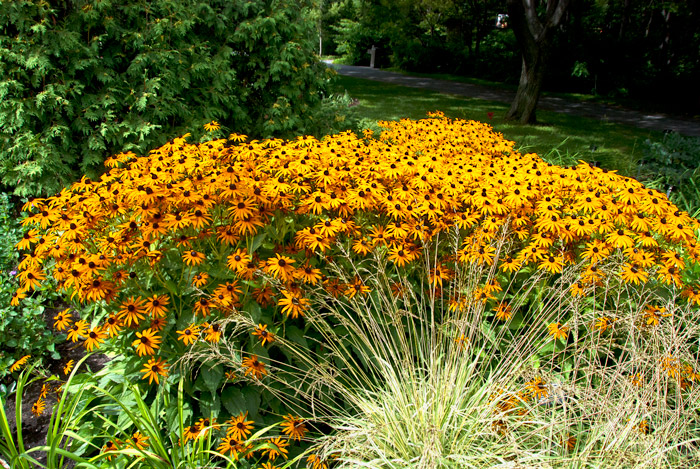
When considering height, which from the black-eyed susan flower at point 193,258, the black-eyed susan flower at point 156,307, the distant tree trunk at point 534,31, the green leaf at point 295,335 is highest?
the distant tree trunk at point 534,31

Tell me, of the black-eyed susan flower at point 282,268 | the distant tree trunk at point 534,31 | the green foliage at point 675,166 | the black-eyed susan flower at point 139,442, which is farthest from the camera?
the distant tree trunk at point 534,31

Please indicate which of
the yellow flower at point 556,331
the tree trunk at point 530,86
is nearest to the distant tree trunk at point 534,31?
the tree trunk at point 530,86

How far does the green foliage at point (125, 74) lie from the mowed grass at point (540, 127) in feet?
6.21

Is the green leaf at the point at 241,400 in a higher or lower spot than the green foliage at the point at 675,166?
lower

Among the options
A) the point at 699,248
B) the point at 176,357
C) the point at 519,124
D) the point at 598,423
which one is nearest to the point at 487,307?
the point at 598,423

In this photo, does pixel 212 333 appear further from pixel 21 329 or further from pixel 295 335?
pixel 21 329

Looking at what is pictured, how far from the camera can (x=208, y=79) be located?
5.00 metres

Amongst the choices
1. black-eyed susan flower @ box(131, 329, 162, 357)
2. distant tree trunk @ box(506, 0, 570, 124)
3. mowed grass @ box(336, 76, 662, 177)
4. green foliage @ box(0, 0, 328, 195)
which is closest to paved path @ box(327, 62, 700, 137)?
mowed grass @ box(336, 76, 662, 177)

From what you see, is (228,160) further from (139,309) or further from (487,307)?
(487,307)

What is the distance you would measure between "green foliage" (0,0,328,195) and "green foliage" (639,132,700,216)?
4323 millimetres

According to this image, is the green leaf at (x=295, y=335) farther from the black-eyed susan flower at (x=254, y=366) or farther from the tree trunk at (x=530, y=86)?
the tree trunk at (x=530, y=86)

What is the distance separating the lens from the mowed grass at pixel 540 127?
24.3 ft

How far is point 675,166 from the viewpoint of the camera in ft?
19.6

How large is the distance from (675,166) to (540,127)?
15.3 feet
